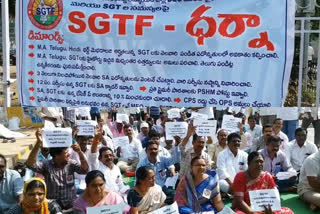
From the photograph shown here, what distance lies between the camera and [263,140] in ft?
27.1

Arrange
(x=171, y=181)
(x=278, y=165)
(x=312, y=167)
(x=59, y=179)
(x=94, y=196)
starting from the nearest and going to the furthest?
(x=94, y=196) → (x=59, y=179) → (x=312, y=167) → (x=171, y=181) → (x=278, y=165)

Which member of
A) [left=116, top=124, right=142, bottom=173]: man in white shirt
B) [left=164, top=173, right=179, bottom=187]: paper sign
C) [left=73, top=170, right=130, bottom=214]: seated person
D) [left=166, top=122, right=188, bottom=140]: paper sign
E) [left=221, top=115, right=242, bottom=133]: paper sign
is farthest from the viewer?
[left=116, top=124, right=142, bottom=173]: man in white shirt

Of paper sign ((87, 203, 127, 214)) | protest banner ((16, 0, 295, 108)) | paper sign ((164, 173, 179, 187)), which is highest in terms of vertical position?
protest banner ((16, 0, 295, 108))

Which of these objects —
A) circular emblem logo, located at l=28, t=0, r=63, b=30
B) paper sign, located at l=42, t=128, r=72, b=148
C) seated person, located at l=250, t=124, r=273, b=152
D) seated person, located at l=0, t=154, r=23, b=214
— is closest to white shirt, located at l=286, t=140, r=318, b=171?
seated person, located at l=250, t=124, r=273, b=152

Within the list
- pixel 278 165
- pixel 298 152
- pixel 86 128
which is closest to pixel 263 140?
pixel 298 152

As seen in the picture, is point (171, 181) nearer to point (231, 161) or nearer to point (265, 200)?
point (231, 161)

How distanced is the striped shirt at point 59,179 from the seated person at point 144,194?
0.84m

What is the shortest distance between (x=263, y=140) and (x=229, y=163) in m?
1.35

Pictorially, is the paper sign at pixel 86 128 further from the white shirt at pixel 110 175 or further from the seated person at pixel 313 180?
the seated person at pixel 313 180

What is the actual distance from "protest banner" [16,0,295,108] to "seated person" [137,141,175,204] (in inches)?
83.3

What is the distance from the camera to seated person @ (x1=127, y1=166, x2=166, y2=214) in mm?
5098

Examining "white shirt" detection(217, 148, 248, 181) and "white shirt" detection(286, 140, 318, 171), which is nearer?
"white shirt" detection(217, 148, 248, 181)

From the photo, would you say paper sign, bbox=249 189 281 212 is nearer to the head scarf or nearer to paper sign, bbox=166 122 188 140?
paper sign, bbox=166 122 188 140

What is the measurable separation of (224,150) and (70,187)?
2650 mm
